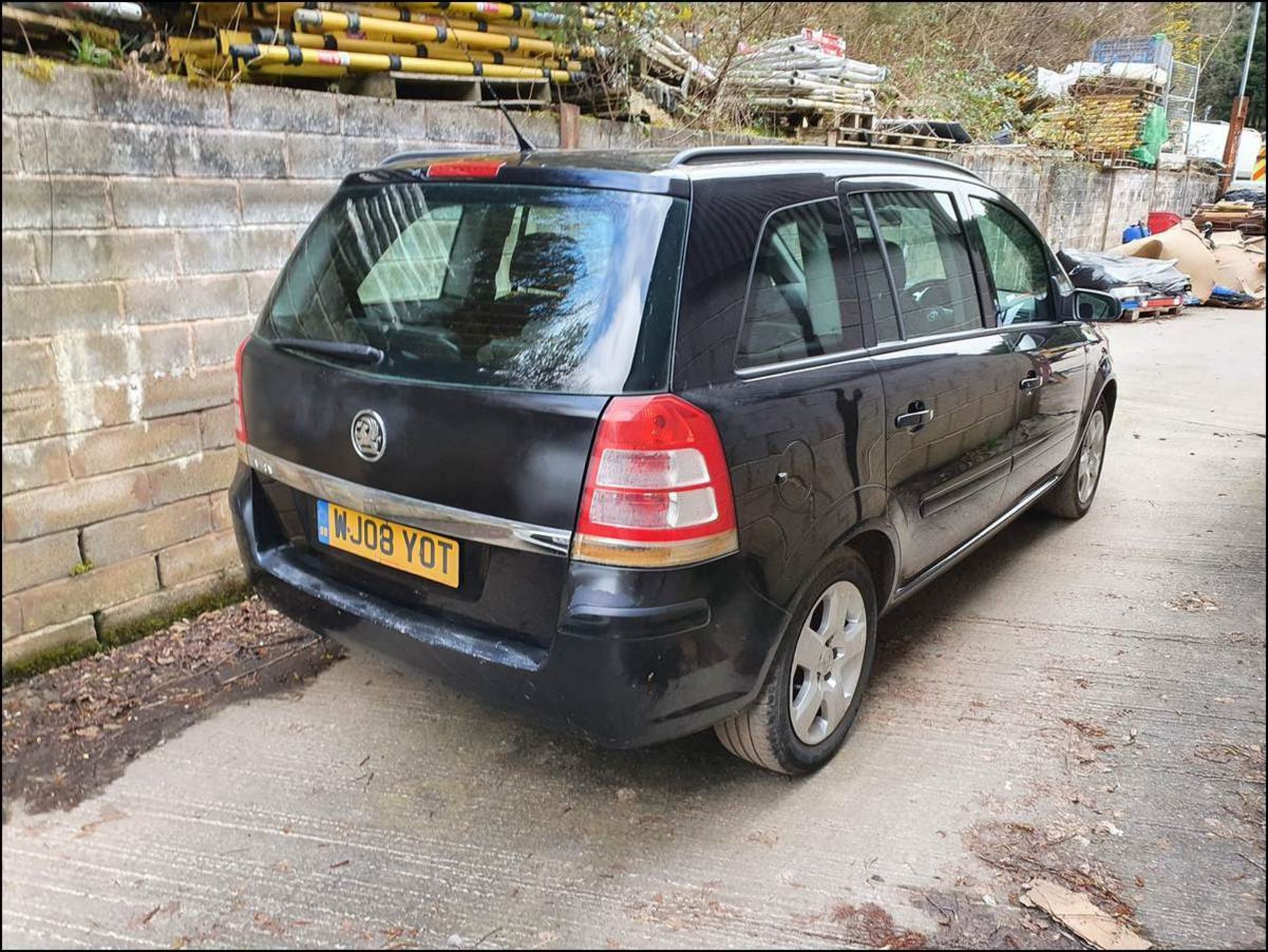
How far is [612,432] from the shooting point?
7.38ft

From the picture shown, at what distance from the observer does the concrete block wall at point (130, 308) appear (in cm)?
324

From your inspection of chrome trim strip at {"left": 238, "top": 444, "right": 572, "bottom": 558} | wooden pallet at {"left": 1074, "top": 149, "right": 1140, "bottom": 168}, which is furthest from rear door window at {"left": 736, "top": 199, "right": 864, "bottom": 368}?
wooden pallet at {"left": 1074, "top": 149, "right": 1140, "bottom": 168}

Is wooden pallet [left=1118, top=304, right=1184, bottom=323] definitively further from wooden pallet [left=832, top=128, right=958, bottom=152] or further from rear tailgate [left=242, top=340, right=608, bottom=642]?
rear tailgate [left=242, top=340, right=608, bottom=642]

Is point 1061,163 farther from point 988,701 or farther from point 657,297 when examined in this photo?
point 657,297

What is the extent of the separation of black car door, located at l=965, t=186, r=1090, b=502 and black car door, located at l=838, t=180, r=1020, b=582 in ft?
0.48

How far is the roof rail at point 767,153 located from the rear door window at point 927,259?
18 centimetres

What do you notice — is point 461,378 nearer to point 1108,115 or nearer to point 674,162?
point 674,162

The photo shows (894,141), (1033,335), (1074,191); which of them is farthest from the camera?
(1074,191)

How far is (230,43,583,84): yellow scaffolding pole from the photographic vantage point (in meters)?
3.96

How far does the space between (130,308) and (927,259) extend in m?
2.85

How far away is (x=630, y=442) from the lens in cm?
225

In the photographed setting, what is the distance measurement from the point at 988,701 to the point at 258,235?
329cm

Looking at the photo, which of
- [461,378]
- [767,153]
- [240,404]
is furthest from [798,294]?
A: [240,404]

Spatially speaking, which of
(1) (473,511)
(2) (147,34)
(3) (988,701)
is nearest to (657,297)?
(1) (473,511)
